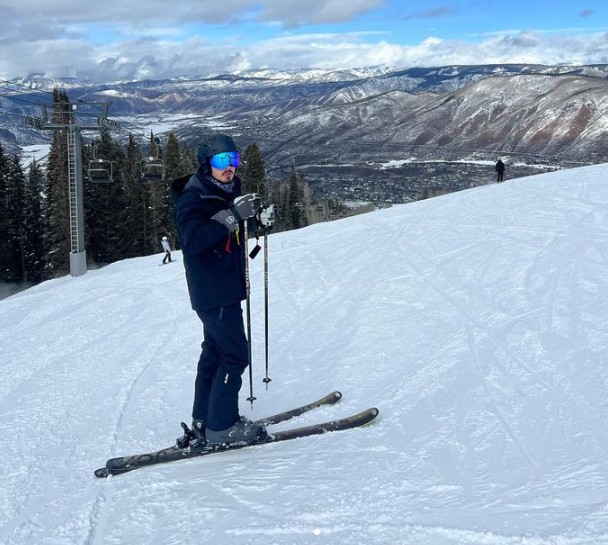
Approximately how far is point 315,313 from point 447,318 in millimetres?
1998

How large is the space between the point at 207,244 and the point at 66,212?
3678 centimetres

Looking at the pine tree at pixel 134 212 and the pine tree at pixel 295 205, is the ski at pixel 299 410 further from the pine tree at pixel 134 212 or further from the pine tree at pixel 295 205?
the pine tree at pixel 295 205

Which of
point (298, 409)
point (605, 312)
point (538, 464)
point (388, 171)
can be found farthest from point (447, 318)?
point (388, 171)

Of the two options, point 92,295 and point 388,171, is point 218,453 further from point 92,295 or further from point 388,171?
point 388,171

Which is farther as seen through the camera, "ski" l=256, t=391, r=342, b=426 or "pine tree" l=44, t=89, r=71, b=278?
"pine tree" l=44, t=89, r=71, b=278

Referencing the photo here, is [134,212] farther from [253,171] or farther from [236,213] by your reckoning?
[236,213]

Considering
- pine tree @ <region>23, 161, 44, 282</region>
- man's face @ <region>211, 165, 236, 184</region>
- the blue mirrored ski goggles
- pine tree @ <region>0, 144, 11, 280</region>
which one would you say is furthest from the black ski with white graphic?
pine tree @ <region>23, 161, 44, 282</region>

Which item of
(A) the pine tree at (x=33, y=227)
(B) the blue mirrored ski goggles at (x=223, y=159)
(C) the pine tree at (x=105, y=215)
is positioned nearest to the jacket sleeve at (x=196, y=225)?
(B) the blue mirrored ski goggles at (x=223, y=159)

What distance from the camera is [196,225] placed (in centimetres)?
405

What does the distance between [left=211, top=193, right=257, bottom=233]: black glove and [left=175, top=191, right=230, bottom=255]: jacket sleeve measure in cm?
4

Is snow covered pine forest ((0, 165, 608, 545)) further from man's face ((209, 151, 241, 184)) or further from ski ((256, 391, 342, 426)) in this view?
man's face ((209, 151, 241, 184))

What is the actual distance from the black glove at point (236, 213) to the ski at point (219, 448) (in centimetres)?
170

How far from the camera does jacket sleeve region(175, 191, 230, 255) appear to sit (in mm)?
4020

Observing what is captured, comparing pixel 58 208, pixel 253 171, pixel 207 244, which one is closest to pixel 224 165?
pixel 207 244
